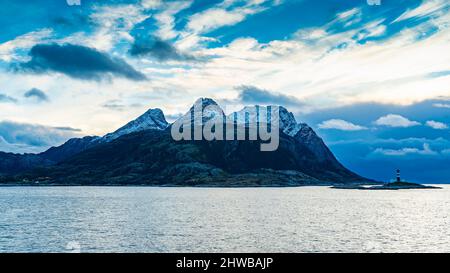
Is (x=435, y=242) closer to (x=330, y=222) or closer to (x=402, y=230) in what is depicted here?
(x=402, y=230)

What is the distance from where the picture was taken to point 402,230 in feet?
394

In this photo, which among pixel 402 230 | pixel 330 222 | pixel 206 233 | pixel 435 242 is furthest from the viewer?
pixel 330 222
